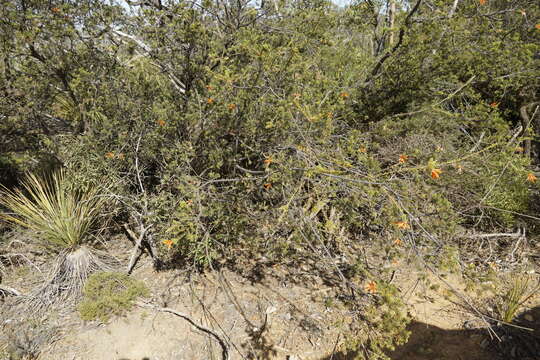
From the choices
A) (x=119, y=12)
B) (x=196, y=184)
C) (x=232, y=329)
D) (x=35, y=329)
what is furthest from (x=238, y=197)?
(x=119, y=12)

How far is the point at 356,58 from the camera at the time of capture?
3.62 meters

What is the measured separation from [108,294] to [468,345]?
3148 mm

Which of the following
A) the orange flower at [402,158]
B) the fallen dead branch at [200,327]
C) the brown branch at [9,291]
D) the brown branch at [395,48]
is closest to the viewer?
the orange flower at [402,158]

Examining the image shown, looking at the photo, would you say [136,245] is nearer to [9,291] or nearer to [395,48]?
[9,291]

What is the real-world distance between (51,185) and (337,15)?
4.04 metres

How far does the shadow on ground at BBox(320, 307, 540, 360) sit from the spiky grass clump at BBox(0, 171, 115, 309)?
7.83 feet

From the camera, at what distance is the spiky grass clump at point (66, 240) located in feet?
9.00

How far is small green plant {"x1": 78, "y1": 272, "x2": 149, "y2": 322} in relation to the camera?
2.55m

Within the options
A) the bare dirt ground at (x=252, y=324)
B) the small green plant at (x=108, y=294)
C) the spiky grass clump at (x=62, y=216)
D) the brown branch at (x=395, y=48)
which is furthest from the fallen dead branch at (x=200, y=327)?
the brown branch at (x=395, y=48)

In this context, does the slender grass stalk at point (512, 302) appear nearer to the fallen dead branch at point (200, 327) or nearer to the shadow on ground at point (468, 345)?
the shadow on ground at point (468, 345)

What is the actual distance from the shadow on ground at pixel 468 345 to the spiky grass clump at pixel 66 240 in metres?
2.39

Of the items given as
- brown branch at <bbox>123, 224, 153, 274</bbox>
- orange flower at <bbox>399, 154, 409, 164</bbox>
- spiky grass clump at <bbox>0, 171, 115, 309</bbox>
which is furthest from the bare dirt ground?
orange flower at <bbox>399, 154, 409, 164</bbox>

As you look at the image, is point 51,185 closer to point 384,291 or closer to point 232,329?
point 232,329

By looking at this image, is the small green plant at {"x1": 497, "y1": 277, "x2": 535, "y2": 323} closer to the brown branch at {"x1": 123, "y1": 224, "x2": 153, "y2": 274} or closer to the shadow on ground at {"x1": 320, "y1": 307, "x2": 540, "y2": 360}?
the shadow on ground at {"x1": 320, "y1": 307, "x2": 540, "y2": 360}
